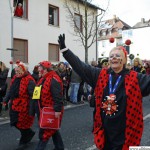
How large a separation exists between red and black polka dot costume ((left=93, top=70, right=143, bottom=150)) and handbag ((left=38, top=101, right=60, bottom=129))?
1.80 m

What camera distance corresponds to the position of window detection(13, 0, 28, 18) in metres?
17.8

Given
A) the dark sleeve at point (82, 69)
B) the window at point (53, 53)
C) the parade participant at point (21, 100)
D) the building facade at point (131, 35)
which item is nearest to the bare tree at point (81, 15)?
the window at point (53, 53)

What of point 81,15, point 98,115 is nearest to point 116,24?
point 81,15

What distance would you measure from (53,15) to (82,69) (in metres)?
18.2

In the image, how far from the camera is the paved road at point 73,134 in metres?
6.23

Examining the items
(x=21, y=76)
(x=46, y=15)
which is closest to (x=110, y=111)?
(x=21, y=76)

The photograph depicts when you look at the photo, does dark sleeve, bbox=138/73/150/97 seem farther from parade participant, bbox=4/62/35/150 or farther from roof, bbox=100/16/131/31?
roof, bbox=100/16/131/31

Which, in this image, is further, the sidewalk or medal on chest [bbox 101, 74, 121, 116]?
the sidewalk

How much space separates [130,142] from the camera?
345 centimetres

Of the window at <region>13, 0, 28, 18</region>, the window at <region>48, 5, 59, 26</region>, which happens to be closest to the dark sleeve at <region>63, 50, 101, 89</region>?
the window at <region>13, 0, 28, 18</region>

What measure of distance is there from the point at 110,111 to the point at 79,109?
783cm

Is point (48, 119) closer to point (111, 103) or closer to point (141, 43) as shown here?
point (111, 103)

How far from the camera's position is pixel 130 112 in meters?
3.44

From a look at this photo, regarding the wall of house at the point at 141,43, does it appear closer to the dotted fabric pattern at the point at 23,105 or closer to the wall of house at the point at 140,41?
the wall of house at the point at 140,41
